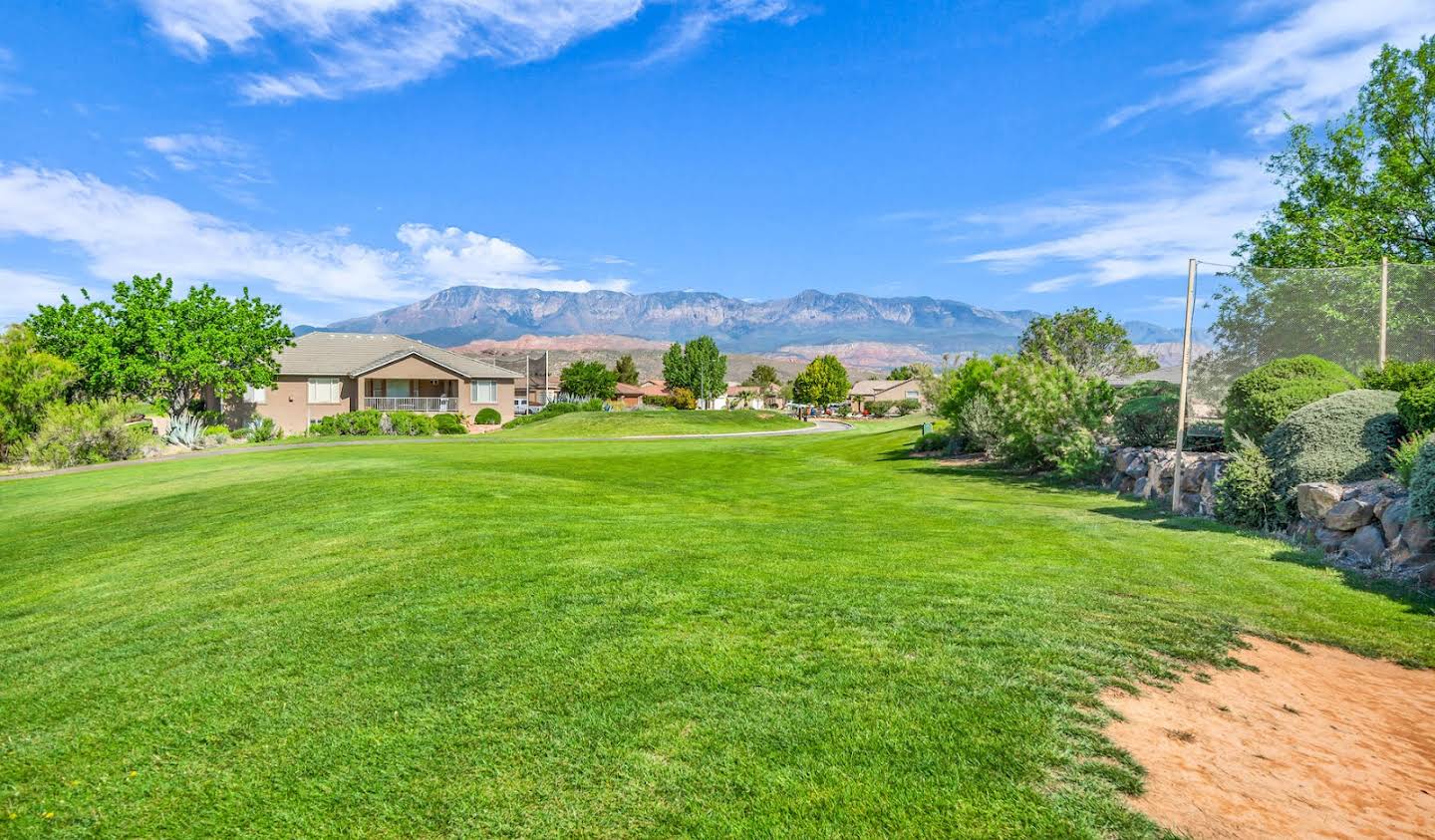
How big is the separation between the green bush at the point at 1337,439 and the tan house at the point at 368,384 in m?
48.9

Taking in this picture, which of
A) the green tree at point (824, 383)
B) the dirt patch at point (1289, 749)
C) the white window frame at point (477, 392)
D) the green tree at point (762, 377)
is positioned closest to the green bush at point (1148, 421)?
the dirt patch at point (1289, 749)

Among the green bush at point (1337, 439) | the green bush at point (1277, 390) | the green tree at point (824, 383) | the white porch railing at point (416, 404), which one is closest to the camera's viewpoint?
the green bush at point (1337, 439)

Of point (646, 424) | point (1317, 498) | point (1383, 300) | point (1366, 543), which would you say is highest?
point (1383, 300)

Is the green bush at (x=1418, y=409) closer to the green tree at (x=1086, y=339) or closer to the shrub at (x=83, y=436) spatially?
the shrub at (x=83, y=436)

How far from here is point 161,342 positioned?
3788 centimetres

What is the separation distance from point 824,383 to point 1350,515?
284 feet

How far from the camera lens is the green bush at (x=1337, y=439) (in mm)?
9430

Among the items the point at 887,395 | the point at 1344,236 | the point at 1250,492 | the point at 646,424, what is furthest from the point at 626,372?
the point at 1250,492

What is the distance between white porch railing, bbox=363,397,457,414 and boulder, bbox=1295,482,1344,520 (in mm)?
49187

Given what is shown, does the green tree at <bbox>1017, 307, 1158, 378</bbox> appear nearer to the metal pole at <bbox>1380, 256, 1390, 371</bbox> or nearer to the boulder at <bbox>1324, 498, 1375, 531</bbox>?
the metal pole at <bbox>1380, 256, 1390, 371</bbox>

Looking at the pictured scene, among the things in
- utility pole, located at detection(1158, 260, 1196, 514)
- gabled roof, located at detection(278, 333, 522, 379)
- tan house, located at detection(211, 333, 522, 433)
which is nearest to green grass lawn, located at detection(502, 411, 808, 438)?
tan house, located at detection(211, 333, 522, 433)

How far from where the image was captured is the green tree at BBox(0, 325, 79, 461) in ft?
87.2

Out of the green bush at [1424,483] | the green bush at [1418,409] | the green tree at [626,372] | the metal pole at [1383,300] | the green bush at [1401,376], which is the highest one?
the green tree at [626,372]

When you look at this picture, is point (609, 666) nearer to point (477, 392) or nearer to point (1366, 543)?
point (1366, 543)
